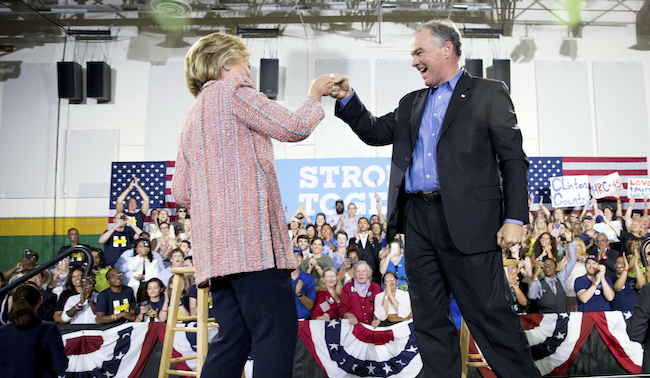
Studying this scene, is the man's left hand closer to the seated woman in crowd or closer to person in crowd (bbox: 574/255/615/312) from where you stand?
person in crowd (bbox: 574/255/615/312)

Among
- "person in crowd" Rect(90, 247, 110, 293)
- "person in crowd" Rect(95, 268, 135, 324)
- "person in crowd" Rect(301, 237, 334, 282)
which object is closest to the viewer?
"person in crowd" Rect(95, 268, 135, 324)

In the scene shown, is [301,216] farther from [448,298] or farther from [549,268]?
[448,298]

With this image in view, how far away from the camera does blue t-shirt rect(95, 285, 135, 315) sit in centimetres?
530

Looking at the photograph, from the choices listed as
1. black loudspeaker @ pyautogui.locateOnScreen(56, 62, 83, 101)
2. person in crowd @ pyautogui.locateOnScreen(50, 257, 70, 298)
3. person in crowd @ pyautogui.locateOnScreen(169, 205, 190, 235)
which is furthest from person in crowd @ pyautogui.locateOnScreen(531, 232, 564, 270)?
black loudspeaker @ pyautogui.locateOnScreen(56, 62, 83, 101)

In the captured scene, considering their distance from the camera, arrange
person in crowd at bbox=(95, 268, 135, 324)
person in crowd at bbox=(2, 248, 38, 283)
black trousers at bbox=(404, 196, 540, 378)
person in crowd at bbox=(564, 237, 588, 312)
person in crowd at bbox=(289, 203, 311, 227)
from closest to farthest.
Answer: black trousers at bbox=(404, 196, 540, 378) → person in crowd at bbox=(95, 268, 135, 324) → person in crowd at bbox=(564, 237, 588, 312) → person in crowd at bbox=(2, 248, 38, 283) → person in crowd at bbox=(289, 203, 311, 227)

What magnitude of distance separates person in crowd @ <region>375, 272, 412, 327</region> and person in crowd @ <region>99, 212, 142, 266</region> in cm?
435

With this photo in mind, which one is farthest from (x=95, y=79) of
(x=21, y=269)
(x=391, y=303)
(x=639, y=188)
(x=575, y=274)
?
(x=639, y=188)

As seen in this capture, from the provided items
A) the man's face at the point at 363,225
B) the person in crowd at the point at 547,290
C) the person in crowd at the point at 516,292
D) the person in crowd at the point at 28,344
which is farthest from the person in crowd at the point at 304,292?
the person in crowd at the point at 28,344

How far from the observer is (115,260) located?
7.54 meters

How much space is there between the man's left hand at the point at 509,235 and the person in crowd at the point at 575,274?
468 centimetres

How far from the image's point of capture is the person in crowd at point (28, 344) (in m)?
3.09

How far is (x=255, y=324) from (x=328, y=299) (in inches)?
155

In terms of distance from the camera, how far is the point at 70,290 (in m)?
5.80

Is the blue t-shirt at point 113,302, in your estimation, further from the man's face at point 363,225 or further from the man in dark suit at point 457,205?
the man in dark suit at point 457,205
